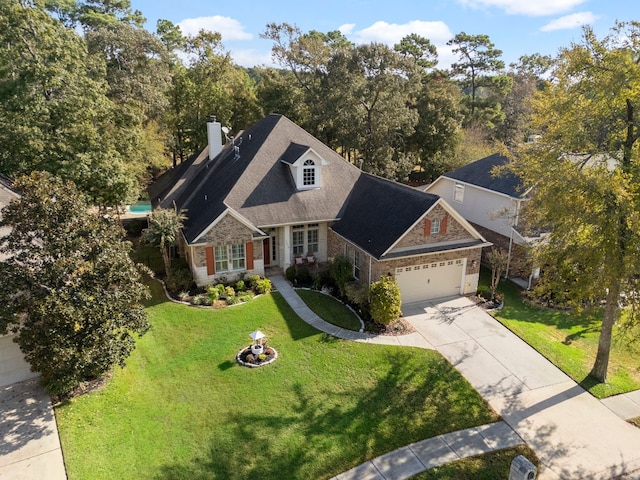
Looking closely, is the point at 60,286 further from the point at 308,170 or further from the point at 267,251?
the point at 308,170

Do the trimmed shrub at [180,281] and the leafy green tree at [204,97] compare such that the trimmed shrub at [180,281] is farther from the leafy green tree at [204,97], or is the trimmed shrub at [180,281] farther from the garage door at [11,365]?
the leafy green tree at [204,97]

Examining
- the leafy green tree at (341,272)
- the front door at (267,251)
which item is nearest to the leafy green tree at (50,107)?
the front door at (267,251)

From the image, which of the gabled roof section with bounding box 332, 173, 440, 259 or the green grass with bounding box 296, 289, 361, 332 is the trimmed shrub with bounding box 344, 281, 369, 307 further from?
the gabled roof section with bounding box 332, 173, 440, 259

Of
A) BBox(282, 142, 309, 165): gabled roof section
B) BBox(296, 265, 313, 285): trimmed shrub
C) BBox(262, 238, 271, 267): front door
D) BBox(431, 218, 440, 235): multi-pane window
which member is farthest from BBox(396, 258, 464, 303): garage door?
BBox(282, 142, 309, 165): gabled roof section

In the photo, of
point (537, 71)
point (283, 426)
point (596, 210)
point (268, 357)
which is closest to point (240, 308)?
point (268, 357)

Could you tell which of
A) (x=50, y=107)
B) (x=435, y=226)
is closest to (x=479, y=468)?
(x=435, y=226)

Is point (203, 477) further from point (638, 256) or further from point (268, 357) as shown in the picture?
point (638, 256)

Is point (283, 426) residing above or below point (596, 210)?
below
